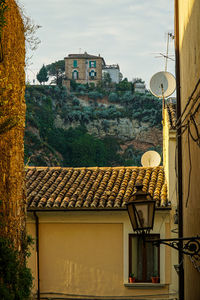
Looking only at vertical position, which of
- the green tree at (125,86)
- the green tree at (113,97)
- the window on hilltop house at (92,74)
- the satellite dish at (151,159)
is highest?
the window on hilltop house at (92,74)

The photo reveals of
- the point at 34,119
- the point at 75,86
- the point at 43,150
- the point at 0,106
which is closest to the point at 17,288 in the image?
the point at 0,106

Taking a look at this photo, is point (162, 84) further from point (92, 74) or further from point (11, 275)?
point (92, 74)

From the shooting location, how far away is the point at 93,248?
583 inches

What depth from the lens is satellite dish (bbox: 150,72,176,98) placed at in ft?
53.7

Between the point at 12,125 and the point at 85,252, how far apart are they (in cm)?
708

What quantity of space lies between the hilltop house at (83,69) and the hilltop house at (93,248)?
304ft

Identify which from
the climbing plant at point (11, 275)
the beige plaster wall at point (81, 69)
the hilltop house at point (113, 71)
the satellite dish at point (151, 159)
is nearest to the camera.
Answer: the climbing plant at point (11, 275)

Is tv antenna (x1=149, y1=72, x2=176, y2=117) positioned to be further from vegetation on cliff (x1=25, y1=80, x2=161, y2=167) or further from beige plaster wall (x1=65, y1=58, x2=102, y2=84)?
beige plaster wall (x1=65, y1=58, x2=102, y2=84)

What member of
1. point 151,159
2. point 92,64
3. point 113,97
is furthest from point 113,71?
point 151,159

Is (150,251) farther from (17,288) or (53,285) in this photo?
(17,288)

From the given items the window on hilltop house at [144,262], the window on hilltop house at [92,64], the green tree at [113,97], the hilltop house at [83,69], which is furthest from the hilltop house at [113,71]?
the window on hilltop house at [144,262]

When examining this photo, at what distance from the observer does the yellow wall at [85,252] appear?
572 inches

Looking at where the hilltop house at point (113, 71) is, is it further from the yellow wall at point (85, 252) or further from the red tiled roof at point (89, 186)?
the yellow wall at point (85, 252)

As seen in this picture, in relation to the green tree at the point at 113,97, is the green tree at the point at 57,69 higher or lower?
higher
